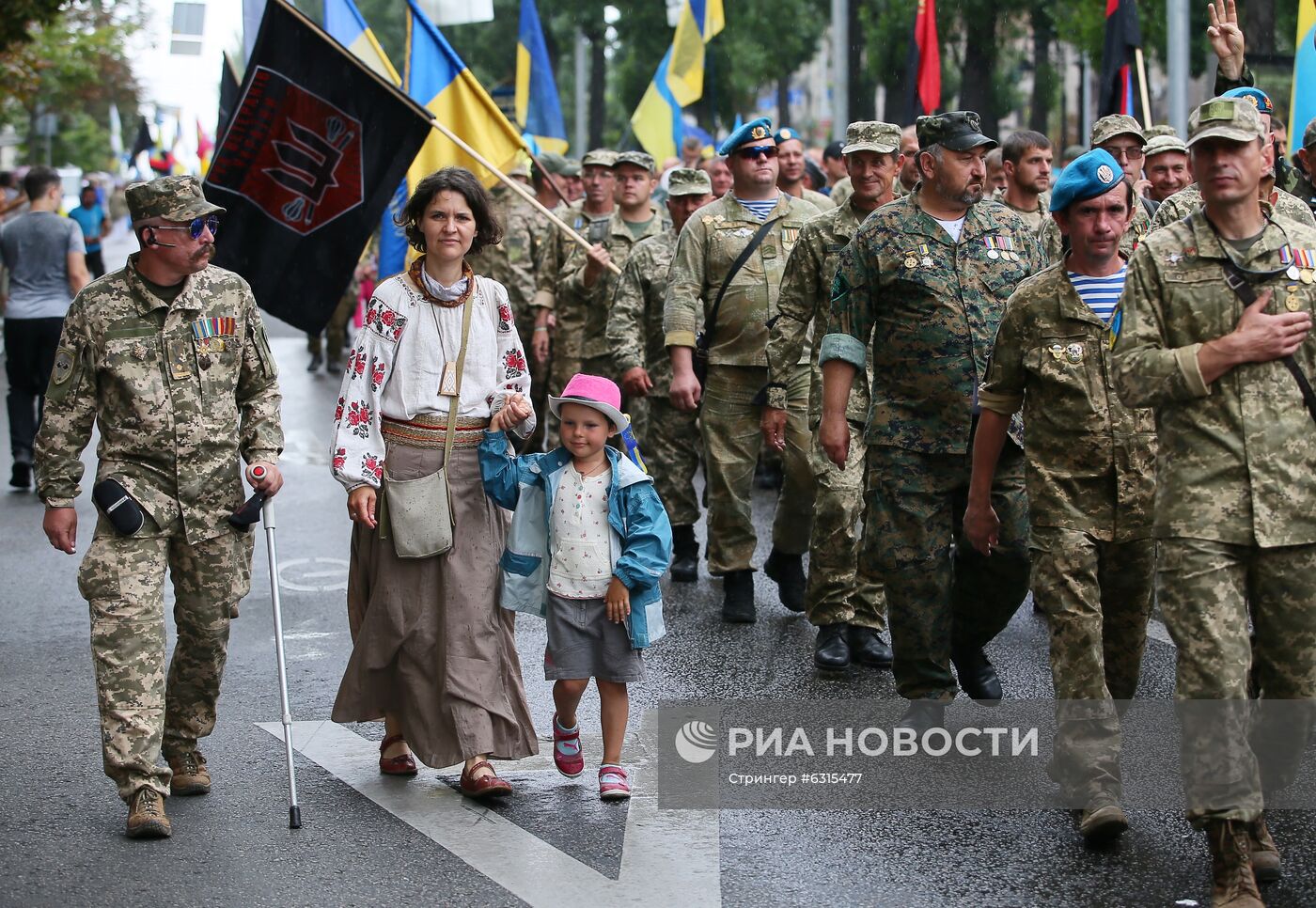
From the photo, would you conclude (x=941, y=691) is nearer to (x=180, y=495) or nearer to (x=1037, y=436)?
(x=1037, y=436)

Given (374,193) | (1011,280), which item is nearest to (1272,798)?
(1011,280)

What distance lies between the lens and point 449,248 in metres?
6.01

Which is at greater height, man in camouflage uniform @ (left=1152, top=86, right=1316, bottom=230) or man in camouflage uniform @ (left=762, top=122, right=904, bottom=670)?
man in camouflage uniform @ (left=1152, top=86, right=1316, bottom=230)

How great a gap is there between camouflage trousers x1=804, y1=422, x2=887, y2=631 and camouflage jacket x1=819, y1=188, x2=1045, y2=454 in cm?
123

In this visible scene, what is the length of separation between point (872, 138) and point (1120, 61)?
4.70 m

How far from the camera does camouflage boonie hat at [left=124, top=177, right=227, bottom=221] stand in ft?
19.1

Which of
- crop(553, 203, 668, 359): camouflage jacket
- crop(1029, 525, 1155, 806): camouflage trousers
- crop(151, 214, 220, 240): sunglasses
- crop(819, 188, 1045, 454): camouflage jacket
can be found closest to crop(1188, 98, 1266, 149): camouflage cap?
crop(1029, 525, 1155, 806): camouflage trousers

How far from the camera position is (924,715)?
6555 mm

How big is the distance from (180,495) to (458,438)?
90 centimetres

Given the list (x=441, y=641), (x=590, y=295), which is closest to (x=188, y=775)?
(x=441, y=641)

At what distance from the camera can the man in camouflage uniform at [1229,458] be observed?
4.74 metres

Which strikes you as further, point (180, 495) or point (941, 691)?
point (941, 691)

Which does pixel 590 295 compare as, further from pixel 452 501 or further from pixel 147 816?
pixel 147 816

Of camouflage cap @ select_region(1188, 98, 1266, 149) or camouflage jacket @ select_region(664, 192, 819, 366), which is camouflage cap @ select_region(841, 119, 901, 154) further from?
camouflage cap @ select_region(1188, 98, 1266, 149)
